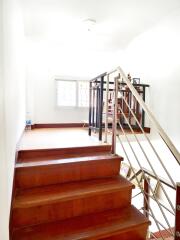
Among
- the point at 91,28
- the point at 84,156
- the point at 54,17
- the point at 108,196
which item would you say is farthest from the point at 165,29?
the point at 108,196

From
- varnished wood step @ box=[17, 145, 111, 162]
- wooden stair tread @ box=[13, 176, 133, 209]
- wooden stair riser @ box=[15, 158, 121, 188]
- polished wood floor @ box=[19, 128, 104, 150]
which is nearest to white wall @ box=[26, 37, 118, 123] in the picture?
polished wood floor @ box=[19, 128, 104, 150]

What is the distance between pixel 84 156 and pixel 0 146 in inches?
50.4

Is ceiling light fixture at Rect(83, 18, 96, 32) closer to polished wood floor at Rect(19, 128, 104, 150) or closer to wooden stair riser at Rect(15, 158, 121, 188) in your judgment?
polished wood floor at Rect(19, 128, 104, 150)

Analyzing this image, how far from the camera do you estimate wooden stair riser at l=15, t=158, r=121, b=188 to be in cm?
186

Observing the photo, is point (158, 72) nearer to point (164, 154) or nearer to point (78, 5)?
point (164, 154)

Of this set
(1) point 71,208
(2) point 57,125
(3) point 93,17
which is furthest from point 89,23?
(1) point 71,208

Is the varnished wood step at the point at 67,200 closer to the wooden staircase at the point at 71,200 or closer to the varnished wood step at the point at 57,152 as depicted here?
the wooden staircase at the point at 71,200

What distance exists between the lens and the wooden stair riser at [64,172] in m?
1.86

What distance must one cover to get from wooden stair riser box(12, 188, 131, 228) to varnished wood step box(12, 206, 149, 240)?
5 cm

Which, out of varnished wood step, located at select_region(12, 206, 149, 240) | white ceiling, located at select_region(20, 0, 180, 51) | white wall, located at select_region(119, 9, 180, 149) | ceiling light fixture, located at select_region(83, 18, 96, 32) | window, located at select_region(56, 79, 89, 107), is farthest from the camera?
window, located at select_region(56, 79, 89, 107)

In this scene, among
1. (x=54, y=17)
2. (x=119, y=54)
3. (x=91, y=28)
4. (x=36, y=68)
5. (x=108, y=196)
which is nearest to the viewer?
(x=108, y=196)

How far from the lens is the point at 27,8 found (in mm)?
2963

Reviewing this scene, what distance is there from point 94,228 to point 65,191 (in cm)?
42

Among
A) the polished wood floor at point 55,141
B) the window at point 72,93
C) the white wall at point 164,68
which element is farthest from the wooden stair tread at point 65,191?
the window at point 72,93
